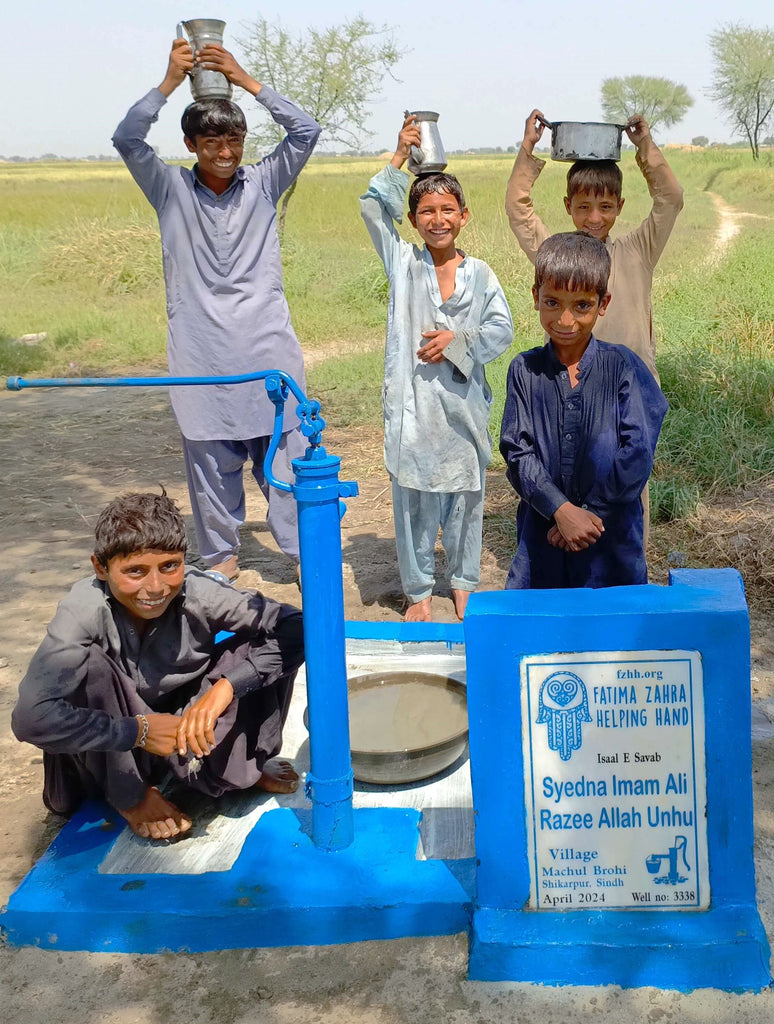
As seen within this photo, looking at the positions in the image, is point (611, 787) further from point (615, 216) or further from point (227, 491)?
point (227, 491)

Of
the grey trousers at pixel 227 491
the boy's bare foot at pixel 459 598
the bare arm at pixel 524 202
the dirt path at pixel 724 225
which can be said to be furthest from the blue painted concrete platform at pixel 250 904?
the dirt path at pixel 724 225

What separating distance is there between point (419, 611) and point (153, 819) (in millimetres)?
1414

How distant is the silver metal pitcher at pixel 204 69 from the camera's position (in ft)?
10.5

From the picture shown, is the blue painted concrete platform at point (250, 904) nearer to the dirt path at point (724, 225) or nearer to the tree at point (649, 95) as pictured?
the dirt path at point (724, 225)

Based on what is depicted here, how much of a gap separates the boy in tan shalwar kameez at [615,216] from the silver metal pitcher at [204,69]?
103 centimetres

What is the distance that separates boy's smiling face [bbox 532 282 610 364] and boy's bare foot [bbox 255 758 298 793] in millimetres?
1270

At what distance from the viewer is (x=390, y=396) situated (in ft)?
10.7

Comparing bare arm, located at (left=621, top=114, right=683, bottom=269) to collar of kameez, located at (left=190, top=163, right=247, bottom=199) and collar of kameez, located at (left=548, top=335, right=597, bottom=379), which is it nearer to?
collar of kameez, located at (left=548, top=335, right=597, bottom=379)

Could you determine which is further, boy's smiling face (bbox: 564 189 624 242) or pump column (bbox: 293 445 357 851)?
boy's smiling face (bbox: 564 189 624 242)

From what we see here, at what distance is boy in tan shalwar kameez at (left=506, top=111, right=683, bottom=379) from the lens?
293cm

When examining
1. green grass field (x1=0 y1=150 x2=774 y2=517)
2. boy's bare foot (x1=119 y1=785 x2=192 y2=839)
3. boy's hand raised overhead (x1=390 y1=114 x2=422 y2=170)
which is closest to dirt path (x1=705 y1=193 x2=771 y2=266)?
green grass field (x1=0 y1=150 x2=774 y2=517)

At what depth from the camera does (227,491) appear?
3.63 m

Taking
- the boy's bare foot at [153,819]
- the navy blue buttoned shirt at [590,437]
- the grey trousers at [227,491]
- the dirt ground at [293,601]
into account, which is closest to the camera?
the dirt ground at [293,601]

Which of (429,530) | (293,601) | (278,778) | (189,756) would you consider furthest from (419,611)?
(189,756)
